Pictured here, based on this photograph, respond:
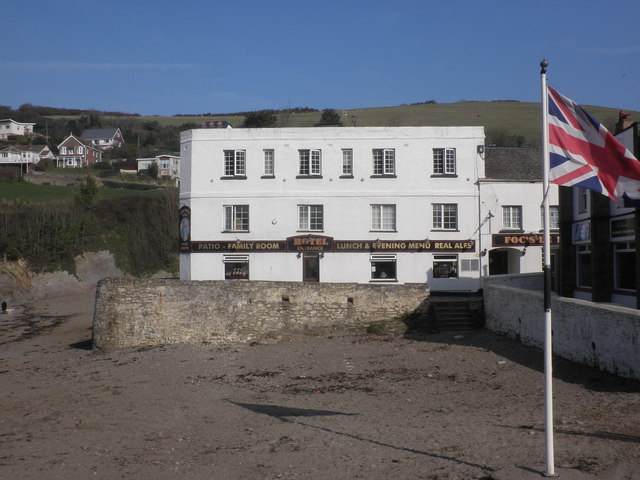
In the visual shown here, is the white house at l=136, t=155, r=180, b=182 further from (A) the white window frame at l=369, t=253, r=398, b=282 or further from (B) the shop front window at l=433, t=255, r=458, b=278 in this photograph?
(B) the shop front window at l=433, t=255, r=458, b=278

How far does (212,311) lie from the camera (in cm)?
2447

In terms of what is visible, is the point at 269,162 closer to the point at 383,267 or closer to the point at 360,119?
the point at 383,267

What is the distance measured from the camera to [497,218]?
1325 inches

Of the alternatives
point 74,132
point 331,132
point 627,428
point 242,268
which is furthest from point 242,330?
point 74,132

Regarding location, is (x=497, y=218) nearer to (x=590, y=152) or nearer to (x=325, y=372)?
(x=325, y=372)

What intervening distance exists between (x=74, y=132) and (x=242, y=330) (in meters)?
122

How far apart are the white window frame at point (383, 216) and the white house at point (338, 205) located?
0.17ft

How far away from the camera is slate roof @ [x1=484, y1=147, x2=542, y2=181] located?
34.1m

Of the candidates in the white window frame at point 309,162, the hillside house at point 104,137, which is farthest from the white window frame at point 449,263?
the hillside house at point 104,137

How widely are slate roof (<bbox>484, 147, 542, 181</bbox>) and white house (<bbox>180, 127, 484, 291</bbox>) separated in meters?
1.29

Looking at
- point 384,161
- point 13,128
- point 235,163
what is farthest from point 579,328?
point 13,128

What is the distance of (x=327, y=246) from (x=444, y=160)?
7708mm

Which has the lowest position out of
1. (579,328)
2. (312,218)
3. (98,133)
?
(579,328)

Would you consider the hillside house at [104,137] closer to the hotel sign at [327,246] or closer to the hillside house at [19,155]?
the hillside house at [19,155]
